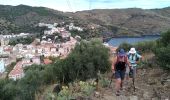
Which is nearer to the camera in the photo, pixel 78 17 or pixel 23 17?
pixel 78 17

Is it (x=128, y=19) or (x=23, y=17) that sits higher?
(x=128, y=19)

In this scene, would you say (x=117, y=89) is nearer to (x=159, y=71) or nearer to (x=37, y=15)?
(x=159, y=71)

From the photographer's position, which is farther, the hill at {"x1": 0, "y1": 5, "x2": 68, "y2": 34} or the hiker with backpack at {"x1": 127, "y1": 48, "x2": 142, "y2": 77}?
the hill at {"x1": 0, "y1": 5, "x2": 68, "y2": 34}

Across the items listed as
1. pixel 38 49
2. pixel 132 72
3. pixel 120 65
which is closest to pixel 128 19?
pixel 38 49

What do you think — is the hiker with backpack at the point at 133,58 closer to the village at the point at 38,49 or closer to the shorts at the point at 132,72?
the shorts at the point at 132,72

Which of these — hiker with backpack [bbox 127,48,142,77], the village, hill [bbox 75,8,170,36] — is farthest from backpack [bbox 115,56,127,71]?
hill [bbox 75,8,170,36]

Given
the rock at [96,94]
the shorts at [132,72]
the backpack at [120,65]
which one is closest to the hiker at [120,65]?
the backpack at [120,65]

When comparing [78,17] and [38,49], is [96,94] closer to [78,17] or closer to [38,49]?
[38,49]

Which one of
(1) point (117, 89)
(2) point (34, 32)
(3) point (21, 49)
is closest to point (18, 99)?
(1) point (117, 89)

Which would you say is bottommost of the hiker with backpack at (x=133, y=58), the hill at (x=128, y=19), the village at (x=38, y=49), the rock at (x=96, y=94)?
the village at (x=38, y=49)

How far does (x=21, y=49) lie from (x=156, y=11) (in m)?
64.3

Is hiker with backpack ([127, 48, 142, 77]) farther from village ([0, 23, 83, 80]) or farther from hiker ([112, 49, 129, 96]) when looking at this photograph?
village ([0, 23, 83, 80])

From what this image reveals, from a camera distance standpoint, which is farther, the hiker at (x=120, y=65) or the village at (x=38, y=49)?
the village at (x=38, y=49)

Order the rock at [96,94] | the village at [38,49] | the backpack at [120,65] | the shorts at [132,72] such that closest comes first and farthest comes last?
the rock at [96,94], the backpack at [120,65], the shorts at [132,72], the village at [38,49]
